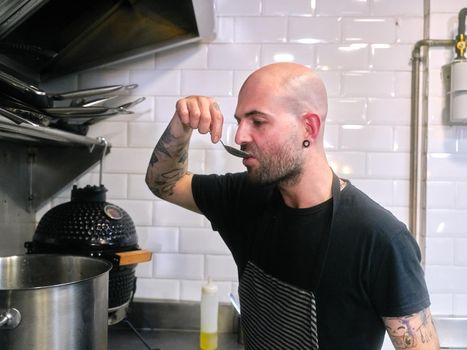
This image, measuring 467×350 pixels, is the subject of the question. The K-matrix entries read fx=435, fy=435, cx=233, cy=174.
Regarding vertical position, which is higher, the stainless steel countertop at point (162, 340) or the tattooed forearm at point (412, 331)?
the tattooed forearm at point (412, 331)

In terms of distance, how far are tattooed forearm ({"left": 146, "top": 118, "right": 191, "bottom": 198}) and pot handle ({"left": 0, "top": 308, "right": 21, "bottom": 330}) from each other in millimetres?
469

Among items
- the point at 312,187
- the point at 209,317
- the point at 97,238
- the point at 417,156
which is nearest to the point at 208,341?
the point at 209,317

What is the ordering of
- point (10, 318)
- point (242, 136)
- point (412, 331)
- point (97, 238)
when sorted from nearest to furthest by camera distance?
point (10, 318) → point (412, 331) → point (242, 136) → point (97, 238)

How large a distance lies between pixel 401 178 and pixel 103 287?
919 mm

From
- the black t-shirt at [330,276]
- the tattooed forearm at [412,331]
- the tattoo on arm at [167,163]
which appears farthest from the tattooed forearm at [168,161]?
the tattooed forearm at [412,331]

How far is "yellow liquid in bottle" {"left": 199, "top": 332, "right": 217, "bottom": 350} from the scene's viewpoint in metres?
1.18

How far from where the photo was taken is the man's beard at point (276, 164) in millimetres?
858

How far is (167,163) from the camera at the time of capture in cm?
102

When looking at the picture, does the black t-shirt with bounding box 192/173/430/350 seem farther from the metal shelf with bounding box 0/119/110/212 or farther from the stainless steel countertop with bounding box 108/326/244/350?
the metal shelf with bounding box 0/119/110/212

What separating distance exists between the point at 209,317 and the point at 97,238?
409 mm

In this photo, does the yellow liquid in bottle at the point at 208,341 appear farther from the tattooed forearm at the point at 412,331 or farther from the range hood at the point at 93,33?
the range hood at the point at 93,33

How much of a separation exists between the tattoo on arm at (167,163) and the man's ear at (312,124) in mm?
269

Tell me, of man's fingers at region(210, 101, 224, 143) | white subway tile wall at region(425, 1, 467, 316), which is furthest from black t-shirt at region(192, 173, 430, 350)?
white subway tile wall at region(425, 1, 467, 316)

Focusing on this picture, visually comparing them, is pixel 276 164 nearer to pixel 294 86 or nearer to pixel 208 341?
pixel 294 86
